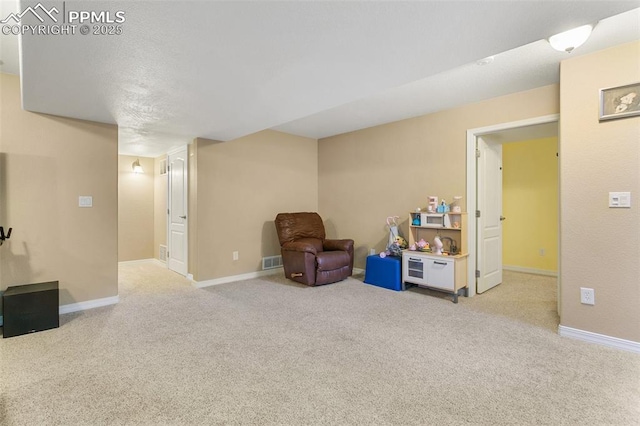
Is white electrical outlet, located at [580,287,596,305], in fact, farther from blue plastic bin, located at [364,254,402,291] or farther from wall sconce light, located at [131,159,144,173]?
wall sconce light, located at [131,159,144,173]

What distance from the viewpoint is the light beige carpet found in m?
1.58

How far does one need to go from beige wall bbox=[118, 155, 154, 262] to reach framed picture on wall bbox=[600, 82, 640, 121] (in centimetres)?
672

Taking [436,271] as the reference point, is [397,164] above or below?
above

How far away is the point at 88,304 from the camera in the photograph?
3.29m

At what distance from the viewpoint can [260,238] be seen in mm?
4816

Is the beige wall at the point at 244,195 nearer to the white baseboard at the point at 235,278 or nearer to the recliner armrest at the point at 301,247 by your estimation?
the white baseboard at the point at 235,278

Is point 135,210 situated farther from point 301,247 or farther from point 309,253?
point 309,253

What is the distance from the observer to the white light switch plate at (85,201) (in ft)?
10.8

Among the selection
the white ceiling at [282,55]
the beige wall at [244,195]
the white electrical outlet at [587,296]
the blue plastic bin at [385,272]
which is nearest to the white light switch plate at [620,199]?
the white electrical outlet at [587,296]

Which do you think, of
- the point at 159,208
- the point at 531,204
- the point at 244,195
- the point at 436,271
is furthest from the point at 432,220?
the point at 159,208

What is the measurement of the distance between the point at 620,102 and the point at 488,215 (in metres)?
1.85

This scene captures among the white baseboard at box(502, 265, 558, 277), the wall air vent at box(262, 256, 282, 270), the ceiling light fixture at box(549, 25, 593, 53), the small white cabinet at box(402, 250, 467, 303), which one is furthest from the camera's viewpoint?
the wall air vent at box(262, 256, 282, 270)

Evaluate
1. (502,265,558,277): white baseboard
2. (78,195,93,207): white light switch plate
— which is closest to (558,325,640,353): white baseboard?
(502,265,558,277): white baseboard

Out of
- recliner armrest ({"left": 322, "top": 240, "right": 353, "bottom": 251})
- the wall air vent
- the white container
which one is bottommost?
the wall air vent
